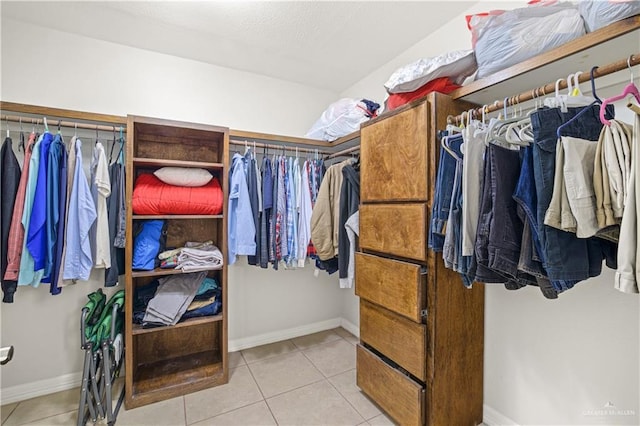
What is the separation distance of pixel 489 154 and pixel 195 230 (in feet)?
7.02

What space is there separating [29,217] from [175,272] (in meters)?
0.81

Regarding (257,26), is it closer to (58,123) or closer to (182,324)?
(58,123)

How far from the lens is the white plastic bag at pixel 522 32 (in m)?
1.03

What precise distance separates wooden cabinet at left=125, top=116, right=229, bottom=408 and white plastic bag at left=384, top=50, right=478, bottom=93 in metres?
1.26

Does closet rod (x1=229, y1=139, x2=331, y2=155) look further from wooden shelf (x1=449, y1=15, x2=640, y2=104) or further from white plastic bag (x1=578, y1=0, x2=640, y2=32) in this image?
white plastic bag (x1=578, y1=0, x2=640, y2=32)

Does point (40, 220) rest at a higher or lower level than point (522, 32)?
lower

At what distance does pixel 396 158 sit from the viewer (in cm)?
156

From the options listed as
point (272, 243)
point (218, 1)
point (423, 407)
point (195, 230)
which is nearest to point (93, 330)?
point (195, 230)

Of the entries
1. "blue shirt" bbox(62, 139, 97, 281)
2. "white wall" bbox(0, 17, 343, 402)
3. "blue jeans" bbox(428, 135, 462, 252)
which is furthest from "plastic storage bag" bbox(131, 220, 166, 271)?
"blue jeans" bbox(428, 135, 462, 252)

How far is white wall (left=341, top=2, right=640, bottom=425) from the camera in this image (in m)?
1.15

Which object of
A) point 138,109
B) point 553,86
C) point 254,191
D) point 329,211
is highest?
point 138,109

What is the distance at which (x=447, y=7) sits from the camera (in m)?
1.74

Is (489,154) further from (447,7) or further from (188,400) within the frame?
(188,400)

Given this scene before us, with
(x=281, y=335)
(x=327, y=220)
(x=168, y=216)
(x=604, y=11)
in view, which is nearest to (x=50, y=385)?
(x=168, y=216)
